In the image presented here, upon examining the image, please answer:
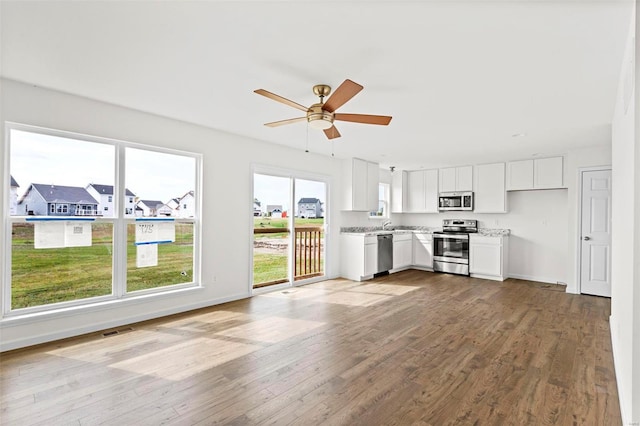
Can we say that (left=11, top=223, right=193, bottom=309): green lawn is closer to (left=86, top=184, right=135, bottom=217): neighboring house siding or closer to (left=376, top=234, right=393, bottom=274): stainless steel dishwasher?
(left=86, top=184, right=135, bottom=217): neighboring house siding

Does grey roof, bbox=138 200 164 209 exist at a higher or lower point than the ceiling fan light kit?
lower

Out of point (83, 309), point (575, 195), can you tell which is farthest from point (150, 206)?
point (575, 195)

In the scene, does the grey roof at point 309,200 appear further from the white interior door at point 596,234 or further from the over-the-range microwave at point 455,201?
the white interior door at point 596,234

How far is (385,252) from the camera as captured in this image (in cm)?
702

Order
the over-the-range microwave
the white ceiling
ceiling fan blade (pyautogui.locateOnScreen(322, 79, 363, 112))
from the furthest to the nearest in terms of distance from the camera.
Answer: the over-the-range microwave < ceiling fan blade (pyautogui.locateOnScreen(322, 79, 363, 112)) < the white ceiling

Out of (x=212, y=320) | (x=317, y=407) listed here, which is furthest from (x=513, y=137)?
(x=212, y=320)

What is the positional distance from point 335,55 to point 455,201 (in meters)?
5.85

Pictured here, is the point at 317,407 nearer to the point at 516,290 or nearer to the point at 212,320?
the point at 212,320

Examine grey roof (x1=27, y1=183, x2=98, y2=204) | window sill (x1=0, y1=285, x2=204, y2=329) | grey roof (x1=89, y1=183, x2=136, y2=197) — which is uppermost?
grey roof (x1=89, y1=183, x2=136, y2=197)

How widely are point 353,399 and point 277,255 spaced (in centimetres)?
357

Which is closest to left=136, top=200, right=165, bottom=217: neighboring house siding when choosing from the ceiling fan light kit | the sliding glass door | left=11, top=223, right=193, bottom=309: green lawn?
left=11, top=223, right=193, bottom=309: green lawn

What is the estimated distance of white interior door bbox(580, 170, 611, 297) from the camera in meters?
5.20

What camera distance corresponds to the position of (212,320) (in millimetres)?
3963

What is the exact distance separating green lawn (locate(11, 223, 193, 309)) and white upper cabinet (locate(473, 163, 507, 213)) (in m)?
5.99
